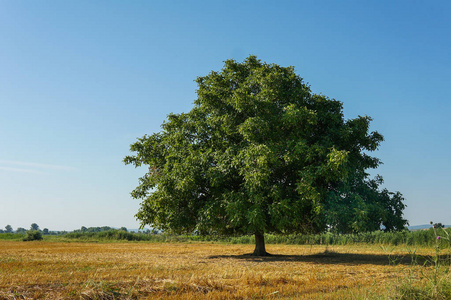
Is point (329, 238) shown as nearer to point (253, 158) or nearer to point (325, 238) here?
point (325, 238)

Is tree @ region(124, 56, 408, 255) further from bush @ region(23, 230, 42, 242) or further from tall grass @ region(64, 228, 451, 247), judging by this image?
bush @ region(23, 230, 42, 242)

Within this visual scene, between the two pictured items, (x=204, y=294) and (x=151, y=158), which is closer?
(x=204, y=294)

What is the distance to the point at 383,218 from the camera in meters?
19.3

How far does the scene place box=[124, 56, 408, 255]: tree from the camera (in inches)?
738

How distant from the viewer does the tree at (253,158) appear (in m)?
18.7

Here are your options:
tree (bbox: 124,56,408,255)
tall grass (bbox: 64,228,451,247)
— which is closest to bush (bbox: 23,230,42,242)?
tall grass (bbox: 64,228,451,247)

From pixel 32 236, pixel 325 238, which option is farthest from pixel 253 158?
pixel 32 236

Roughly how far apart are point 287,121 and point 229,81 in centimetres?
612

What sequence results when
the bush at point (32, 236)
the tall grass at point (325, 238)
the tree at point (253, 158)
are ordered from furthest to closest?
the bush at point (32, 236) → the tall grass at point (325, 238) → the tree at point (253, 158)

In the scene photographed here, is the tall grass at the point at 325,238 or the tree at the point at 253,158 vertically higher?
the tree at the point at 253,158

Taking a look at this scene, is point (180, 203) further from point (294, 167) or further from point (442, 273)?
point (442, 273)

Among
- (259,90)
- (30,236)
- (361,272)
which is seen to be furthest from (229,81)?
(30,236)

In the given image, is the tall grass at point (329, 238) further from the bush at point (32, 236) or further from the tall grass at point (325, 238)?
the bush at point (32, 236)

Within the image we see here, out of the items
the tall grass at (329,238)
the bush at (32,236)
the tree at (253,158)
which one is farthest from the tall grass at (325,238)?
the tree at (253,158)
